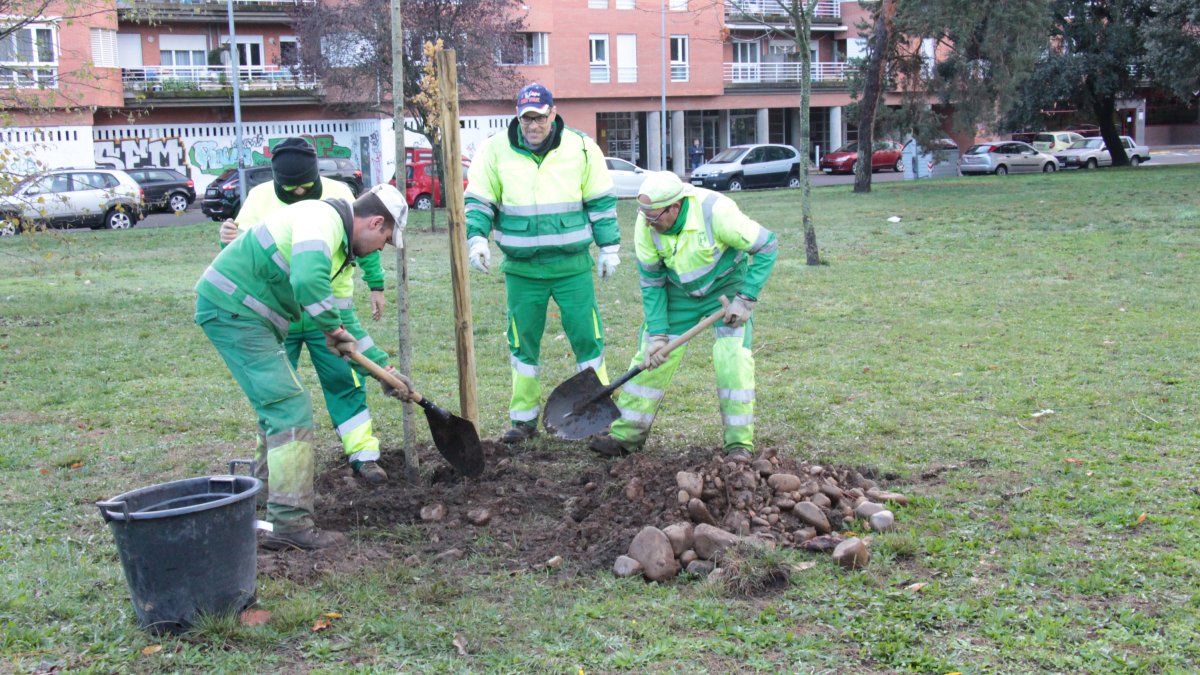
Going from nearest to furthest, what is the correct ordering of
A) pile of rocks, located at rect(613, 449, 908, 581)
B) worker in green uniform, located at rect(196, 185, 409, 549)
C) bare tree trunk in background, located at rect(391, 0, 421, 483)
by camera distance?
pile of rocks, located at rect(613, 449, 908, 581) → worker in green uniform, located at rect(196, 185, 409, 549) → bare tree trunk in background, located at rect(391, 0, 421, 483)

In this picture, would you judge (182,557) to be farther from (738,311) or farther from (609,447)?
(738,311)

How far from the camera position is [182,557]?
3.81m

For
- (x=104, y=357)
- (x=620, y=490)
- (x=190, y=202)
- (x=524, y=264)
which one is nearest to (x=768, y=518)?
(x=620, y=490)

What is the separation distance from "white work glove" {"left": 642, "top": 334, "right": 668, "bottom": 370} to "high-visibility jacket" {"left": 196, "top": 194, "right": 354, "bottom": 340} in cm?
178

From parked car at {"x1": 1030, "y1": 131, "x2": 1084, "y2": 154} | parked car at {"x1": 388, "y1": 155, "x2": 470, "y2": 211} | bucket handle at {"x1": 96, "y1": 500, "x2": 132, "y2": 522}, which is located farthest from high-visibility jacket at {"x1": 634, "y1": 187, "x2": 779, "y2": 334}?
parked car at {"x1": 1030, "y1": 131, "x2": 1084, "y2": 154}

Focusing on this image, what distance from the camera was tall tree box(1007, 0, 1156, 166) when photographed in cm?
3341

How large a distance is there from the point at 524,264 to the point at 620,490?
1.73m

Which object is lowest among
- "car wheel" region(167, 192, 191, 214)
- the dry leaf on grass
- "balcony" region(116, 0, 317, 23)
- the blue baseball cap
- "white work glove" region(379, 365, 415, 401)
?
the dry leaf on grass

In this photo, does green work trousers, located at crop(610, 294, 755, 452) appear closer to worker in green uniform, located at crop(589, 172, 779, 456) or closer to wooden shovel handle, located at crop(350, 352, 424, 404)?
worker in green uniform, located at crop(589, 172, 779, 456)

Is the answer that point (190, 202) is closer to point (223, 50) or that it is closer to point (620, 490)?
point (223, 50)

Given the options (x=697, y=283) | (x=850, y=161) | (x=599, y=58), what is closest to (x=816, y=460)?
(x=697, y=283)

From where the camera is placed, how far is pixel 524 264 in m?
6.37

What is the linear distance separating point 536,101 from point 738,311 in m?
1.71

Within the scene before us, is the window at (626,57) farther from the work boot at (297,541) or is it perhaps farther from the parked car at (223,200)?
the work boot at (297,541)
